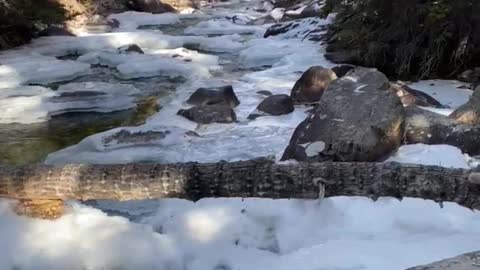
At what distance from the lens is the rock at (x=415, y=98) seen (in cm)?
664

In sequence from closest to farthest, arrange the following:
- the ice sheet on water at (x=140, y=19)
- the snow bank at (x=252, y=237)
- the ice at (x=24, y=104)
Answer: the snow bank at (x=252, y=237) → the ice at (x=24, y=104) → the ice sheet on water at (x=140, y=19)

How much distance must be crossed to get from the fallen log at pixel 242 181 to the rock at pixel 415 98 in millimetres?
3338

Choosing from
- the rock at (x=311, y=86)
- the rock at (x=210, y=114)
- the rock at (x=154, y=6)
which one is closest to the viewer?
the rock at (x=210, y=114)

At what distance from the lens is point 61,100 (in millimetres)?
8008

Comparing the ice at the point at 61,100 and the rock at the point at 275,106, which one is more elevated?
the rock at the point at 275,106

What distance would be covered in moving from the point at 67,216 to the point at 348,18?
6273 millimetres

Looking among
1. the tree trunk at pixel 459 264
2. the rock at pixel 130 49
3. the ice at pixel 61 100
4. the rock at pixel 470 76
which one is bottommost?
the rock at pixel 130 49

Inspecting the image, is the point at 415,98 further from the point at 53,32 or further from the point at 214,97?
the point at 53,32

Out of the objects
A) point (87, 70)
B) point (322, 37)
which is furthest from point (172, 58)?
point (322, 37)

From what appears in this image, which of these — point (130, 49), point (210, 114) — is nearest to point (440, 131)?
point (210, 114)

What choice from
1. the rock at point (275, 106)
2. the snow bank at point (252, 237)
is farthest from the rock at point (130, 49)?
the snow bank at point (252, 237)

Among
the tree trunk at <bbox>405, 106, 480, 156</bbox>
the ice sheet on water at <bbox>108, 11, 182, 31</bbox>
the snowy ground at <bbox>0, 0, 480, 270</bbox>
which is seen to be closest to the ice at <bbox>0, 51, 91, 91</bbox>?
the snowy ground at <bbox>0, 0, 480, 270</bbox>

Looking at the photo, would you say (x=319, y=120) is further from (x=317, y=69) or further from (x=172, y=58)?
(x=172, y=58)

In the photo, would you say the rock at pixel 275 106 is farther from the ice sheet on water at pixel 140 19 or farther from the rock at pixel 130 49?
the ice sheet on water at pixel 140 19
